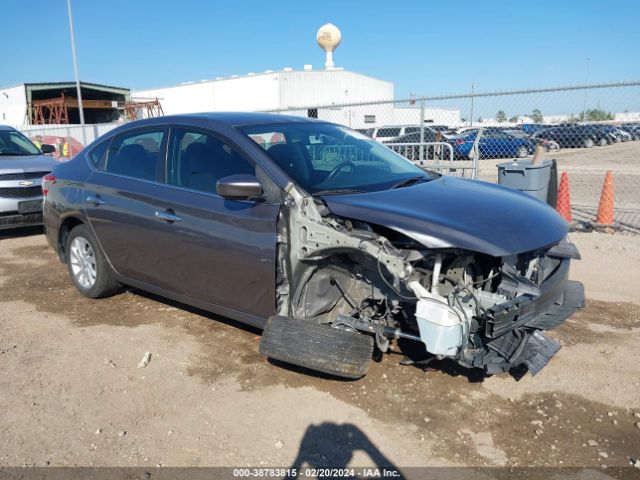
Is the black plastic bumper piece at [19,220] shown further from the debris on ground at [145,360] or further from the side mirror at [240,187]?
the side mirror at [240,187]

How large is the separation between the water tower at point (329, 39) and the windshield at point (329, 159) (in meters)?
38.2

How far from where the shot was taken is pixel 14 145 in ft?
30.1

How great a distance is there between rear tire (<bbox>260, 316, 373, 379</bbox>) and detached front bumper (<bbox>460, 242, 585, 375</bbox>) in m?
0.64

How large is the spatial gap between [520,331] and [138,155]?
336 centimetres

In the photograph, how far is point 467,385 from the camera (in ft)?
12.2

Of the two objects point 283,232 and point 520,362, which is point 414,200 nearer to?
point 283,232

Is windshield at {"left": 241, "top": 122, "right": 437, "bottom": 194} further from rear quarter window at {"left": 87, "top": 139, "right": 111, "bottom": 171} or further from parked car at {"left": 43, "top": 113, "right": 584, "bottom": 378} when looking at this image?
rear quarter window at {"left": 87, "top": 139, "right": 111, "bottom": 171}

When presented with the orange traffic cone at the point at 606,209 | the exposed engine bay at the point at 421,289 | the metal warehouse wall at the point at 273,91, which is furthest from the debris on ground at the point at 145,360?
the metal warehouse wall at the point at 273,91

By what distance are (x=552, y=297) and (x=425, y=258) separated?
97 centimetres

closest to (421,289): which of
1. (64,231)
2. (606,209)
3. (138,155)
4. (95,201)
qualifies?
(138,155)

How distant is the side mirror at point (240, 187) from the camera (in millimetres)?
3566

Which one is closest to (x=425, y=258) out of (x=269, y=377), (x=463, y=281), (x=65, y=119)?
(x=463, y=281)

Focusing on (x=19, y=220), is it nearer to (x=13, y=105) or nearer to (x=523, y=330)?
(x=523, y=330)

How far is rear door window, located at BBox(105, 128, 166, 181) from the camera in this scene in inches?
175
